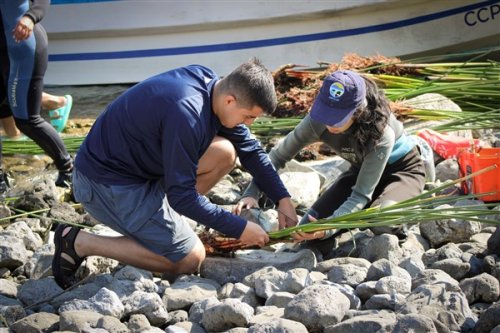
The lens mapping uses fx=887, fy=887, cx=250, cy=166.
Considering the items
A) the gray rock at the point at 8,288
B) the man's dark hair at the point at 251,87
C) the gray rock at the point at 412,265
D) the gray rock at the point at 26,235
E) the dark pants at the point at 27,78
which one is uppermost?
the man's dark hair at the point at 251,87

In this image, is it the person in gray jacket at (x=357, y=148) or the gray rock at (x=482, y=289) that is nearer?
the gray rock at (x=482, y=289)

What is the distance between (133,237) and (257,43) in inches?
187

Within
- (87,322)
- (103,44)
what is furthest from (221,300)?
(103,44)

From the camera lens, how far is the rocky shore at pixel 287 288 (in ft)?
11.5

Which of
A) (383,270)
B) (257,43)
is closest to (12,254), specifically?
(383,270)

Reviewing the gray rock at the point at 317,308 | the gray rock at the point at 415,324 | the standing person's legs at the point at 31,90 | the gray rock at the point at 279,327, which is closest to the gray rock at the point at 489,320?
the gray rock at the point at 415,324

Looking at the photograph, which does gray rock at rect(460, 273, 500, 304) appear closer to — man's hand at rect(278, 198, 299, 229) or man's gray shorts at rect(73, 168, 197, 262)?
man's hand at rect(278, 198, 299, 229)

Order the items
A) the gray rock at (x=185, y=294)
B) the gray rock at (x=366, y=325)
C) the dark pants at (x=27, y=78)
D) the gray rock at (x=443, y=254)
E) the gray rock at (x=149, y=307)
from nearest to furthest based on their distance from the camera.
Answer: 1. the gray rock at (x=366, y=325)
2. the gray rock at (x=149, y=307)
3. the gray rock at (x=185, y=294)
4. the gray rock at (x=443, y=254)
5. the dark pants at (x=27, y=78)

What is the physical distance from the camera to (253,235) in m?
4.14

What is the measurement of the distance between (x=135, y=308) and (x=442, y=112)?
3000 millimetres

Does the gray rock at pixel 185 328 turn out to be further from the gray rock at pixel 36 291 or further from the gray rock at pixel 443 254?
the gray rock at pixel 443 254

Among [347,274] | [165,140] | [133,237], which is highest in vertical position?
[165,140]

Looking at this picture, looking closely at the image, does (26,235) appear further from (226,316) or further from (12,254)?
(226,316)

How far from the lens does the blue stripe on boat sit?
27.2ft
